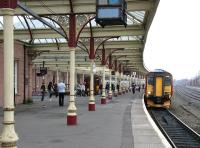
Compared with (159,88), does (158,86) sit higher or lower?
higher

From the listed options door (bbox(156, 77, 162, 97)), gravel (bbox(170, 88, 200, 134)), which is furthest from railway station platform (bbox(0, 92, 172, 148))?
door (bbox(156, 77, 162, 97))

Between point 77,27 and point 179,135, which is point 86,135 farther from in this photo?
point 179,135

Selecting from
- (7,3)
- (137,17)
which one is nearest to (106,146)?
(7,3)

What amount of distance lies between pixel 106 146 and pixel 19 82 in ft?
73.9

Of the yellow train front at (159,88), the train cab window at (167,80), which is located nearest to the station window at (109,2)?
the yellow train front at (159,88)

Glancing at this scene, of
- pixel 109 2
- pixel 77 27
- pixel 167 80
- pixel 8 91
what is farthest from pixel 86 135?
pixel 167 80

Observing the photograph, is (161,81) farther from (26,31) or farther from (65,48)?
(26,31)

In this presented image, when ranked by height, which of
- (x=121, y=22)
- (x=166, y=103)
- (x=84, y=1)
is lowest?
(x=166, y=103)

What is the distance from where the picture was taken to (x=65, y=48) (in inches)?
1523

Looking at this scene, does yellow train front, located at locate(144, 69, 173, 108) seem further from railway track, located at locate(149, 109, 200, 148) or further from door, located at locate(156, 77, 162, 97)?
railway track, located at locate(149, 109, 200, 148)

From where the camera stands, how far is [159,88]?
37.7 m

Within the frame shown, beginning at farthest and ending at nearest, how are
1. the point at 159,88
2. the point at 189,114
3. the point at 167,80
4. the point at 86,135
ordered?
the point at 167,80 < the point at 159,88 < the point at 189,114 < the point at 86,135

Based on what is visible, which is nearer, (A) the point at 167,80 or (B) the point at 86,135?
(B) the point at 86,135

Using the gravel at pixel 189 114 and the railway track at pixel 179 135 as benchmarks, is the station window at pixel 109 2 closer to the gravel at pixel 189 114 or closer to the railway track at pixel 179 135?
the railway track at pixel 179 135
